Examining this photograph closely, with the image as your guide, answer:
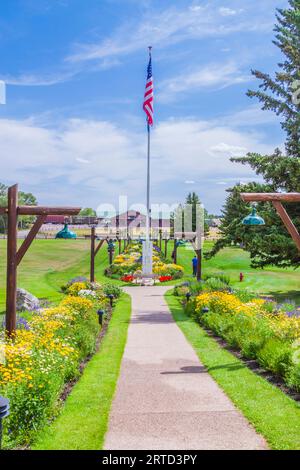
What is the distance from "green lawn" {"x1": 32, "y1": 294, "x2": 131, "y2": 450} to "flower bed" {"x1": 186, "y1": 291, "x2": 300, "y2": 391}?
3.14m

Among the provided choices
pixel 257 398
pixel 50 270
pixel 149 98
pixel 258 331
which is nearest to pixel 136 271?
pixel 50 270

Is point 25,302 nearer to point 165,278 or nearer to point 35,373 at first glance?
point 35,373

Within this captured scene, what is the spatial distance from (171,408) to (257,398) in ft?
5.14

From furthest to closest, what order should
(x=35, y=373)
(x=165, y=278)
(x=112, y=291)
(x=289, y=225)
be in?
1. (x=165, y=278)
2. (x=112, y=291)
3. (x=289, y=225)
4. (x=35, y=373)

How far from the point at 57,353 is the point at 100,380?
1010mm

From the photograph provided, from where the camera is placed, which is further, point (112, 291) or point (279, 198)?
point (112, 291)

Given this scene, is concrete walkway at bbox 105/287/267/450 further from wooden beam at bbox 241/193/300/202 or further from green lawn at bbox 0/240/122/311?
green lawn at bbox 0/240/122/311

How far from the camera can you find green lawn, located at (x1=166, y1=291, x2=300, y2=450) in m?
6.54

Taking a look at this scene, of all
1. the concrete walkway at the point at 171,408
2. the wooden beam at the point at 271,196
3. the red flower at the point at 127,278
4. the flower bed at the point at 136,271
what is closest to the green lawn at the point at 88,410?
the concrete walkway at the point at 171,408

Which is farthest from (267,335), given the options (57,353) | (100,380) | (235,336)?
(57,353)

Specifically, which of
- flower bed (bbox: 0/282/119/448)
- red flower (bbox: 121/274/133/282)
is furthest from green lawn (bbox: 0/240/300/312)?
flower bed (bbox: 0/282/119/448)

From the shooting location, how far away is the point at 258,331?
39.1ft
